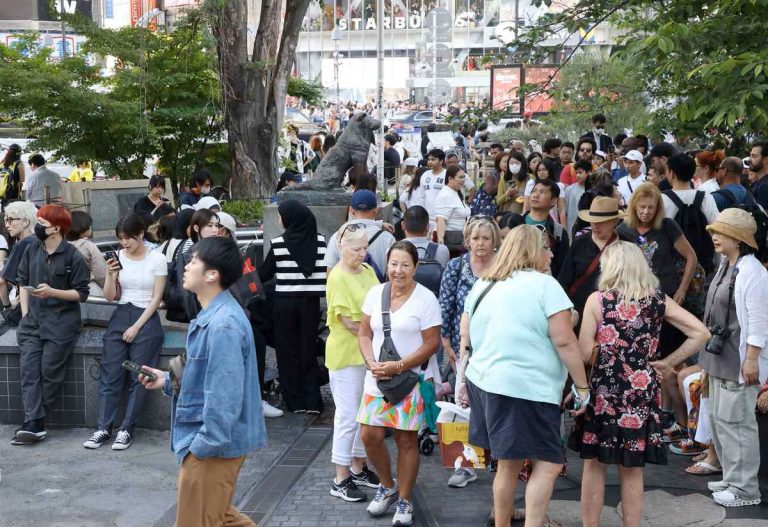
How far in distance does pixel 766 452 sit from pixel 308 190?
7.51m

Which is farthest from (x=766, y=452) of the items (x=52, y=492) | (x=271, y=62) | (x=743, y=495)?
(x=271, y=62)

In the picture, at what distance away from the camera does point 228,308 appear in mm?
4703

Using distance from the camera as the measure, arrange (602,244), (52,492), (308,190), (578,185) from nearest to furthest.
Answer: (52,492) < (602,244) < (578,185) < (308,190)

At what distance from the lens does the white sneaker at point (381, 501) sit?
6551 millimetres

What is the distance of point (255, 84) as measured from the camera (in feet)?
57.1

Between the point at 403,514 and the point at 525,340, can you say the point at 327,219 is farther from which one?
the point at 525,340

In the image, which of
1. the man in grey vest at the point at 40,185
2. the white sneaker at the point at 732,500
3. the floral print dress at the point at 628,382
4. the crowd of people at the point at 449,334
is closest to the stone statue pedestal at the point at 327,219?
the crowd of people at the point at 449,334

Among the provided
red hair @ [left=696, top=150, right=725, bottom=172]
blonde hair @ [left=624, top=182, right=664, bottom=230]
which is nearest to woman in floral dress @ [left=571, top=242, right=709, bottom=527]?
blonde hair @ [left=624, top=182, right=664, bottom=230]

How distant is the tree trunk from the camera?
1689 cm

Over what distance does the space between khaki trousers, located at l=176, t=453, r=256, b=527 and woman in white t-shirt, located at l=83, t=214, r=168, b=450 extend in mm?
3602

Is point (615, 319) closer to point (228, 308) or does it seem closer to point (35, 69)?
point (228, 308)


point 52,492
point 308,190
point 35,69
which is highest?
point 35,69

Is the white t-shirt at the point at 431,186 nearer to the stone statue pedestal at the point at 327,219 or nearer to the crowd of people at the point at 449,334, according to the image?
the stone statue pedestal at the point at 327,219

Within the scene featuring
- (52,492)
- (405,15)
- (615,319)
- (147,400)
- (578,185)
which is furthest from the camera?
(405,15)
